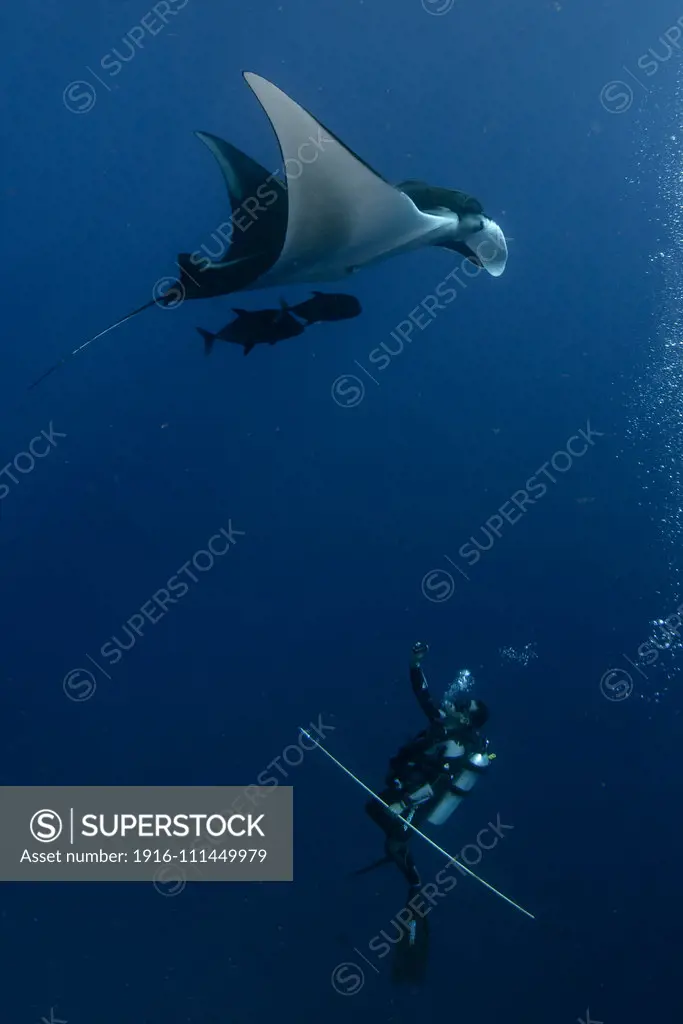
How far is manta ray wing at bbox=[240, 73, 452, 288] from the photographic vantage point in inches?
121

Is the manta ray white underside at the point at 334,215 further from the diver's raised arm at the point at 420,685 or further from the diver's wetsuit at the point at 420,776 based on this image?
the diver's wetsuit at the point at 420,776


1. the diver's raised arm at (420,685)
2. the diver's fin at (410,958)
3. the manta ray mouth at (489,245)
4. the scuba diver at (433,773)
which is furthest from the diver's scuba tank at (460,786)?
the manta ray mouth at (489,245)

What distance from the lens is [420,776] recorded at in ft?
13.6

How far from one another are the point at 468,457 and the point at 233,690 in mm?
2487

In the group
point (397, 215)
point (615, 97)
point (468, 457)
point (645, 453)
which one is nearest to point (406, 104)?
point (615, 97)

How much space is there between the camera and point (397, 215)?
11.1ft

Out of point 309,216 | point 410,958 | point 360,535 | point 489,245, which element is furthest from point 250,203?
point 410,958

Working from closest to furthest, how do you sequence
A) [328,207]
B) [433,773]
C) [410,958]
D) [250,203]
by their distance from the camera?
[328,207] → [250,203] → [433,773] → [410,958]

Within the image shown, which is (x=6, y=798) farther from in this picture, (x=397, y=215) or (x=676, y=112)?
(x=676, y=112)

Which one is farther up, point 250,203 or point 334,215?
point 334,215

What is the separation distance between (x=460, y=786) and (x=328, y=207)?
10.4 feet

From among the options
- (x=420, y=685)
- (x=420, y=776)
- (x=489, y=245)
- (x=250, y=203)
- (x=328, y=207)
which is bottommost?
(x=420, y=776)

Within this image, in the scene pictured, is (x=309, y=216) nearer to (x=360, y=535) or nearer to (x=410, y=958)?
(x=360, y=535)

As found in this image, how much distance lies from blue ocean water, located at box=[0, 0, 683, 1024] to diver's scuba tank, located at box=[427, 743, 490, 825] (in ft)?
4.67
